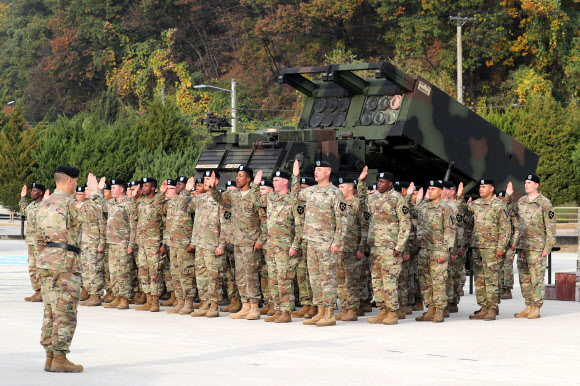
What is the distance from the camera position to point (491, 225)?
11.5m

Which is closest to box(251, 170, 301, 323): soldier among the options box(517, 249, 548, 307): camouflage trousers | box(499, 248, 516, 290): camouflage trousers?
box(517, 249, 548, 307): camouflage trousers

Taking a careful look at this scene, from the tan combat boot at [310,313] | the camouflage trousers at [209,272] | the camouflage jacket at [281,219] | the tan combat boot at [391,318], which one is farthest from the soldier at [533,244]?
the camouflage trousers at [209,272]

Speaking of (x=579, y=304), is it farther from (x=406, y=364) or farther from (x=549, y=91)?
(x=549, y=91)

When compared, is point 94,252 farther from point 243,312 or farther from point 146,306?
point 243,312

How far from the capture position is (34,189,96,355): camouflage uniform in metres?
7.64

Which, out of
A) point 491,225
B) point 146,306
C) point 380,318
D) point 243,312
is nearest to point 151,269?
point 146,306

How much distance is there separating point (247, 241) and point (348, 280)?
4.09ft

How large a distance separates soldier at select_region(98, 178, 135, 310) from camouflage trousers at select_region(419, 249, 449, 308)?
3695mm

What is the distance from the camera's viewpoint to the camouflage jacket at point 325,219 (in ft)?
34.5

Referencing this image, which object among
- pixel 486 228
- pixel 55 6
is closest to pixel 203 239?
pixel 486 228

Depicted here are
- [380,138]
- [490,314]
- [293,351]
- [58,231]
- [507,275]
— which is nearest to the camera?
[58,231]

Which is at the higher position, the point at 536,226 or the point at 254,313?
the point at 536,226

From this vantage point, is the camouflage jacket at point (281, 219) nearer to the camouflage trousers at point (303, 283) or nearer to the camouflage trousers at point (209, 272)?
the camouflage trousers at point (303, 283)

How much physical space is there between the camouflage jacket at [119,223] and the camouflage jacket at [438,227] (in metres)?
3.70
